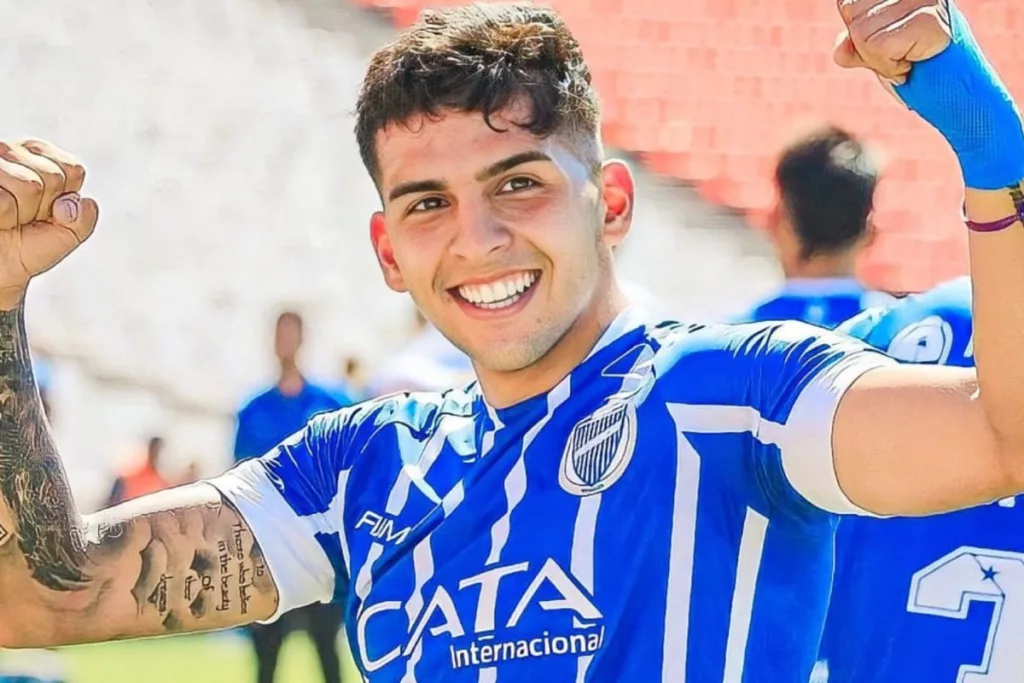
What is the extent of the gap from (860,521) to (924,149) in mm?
6865

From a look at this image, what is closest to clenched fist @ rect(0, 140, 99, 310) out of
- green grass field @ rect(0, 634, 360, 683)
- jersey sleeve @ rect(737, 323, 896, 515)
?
jersey sleeve @ rect(737, 323, 896, 515)

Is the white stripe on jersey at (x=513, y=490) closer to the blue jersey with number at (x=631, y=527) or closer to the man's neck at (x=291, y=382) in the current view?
the blue jersey with number at (x=631, y=527)

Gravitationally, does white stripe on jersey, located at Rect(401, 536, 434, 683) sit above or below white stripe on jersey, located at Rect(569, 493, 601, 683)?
below

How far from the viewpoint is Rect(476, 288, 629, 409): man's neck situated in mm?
1931

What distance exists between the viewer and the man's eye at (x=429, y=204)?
194 centimetres

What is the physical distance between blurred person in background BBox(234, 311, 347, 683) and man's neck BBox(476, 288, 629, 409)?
160 inches

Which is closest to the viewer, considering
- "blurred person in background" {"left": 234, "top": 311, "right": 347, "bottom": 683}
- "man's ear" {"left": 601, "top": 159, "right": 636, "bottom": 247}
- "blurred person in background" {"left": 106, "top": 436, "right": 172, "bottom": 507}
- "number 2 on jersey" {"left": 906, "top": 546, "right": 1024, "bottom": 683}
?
"man's ear" {"left": 601, "top": 159, "right": 636, "bottom": 247}

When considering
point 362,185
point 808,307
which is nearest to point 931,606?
point 808,307

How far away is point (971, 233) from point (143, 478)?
284 inches

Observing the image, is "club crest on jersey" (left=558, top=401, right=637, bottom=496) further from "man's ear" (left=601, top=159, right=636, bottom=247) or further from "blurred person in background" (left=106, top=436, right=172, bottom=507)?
"blurred person in background" (left=106, top=436, right=172, bottom=507)

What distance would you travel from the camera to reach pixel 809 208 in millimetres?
3834

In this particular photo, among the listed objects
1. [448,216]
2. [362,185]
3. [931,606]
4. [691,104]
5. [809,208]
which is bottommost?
[931,606]

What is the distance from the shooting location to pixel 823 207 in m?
3.82

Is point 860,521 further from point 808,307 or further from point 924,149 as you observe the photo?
point 924,149
